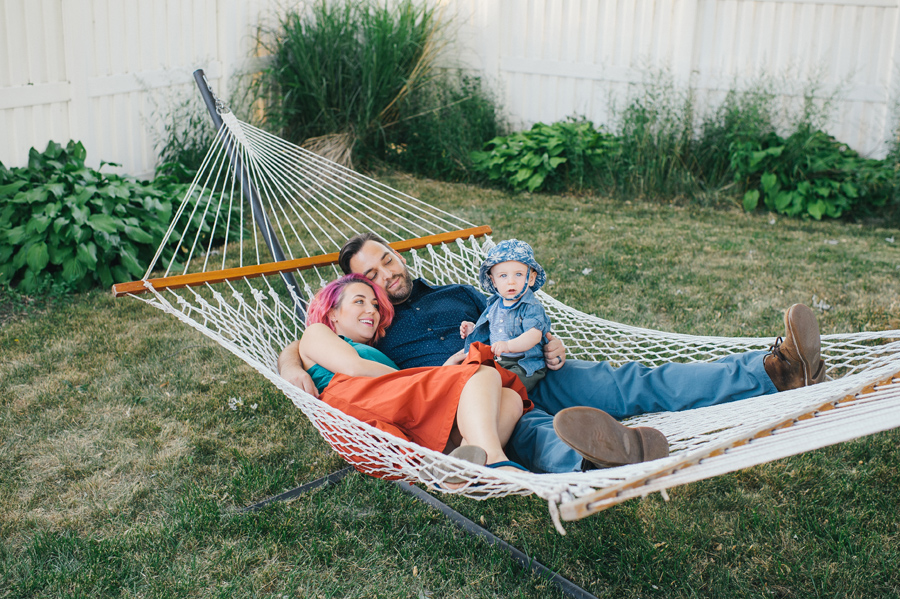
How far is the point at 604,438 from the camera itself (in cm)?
143

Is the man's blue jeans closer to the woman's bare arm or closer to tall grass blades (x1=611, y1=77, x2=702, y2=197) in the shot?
the woman's bare arm

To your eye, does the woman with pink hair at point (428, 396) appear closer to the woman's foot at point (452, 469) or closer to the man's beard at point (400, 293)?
the woman's foot at point (452, 469)

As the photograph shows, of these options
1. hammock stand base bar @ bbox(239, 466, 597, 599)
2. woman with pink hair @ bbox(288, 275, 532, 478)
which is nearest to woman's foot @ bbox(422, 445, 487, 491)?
woman with pink hair @ bbox(288, 275, 532, 478)

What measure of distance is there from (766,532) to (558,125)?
433 centimetres

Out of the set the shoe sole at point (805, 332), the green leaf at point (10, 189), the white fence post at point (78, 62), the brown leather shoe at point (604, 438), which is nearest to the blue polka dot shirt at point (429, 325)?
the brown leather shoe at point (604, 438)

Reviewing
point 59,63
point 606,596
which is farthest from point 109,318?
point 606,596

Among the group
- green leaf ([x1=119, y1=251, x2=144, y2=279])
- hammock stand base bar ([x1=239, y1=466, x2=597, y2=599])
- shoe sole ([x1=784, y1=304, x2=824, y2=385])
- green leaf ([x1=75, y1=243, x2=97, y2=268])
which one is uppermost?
shoe sole ([x1=784, y1=304, x2=824, y2=385])

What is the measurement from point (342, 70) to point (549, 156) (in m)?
1.62

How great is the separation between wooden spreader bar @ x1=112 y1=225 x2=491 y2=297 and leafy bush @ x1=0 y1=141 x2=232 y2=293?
1.44m

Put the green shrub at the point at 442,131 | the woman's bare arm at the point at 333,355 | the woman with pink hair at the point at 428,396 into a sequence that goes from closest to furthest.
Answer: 1. the woman with pink hair at the point at 428,396
2. the woman's bare arm at the point at 333,355
3. the green shrub at the point at 442,131

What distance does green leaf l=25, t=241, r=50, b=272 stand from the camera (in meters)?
3.37

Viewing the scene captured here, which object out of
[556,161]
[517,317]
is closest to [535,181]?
[556,161]

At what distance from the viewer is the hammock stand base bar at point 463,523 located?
1717 mm

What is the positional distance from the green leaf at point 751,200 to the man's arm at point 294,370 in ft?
13.0
